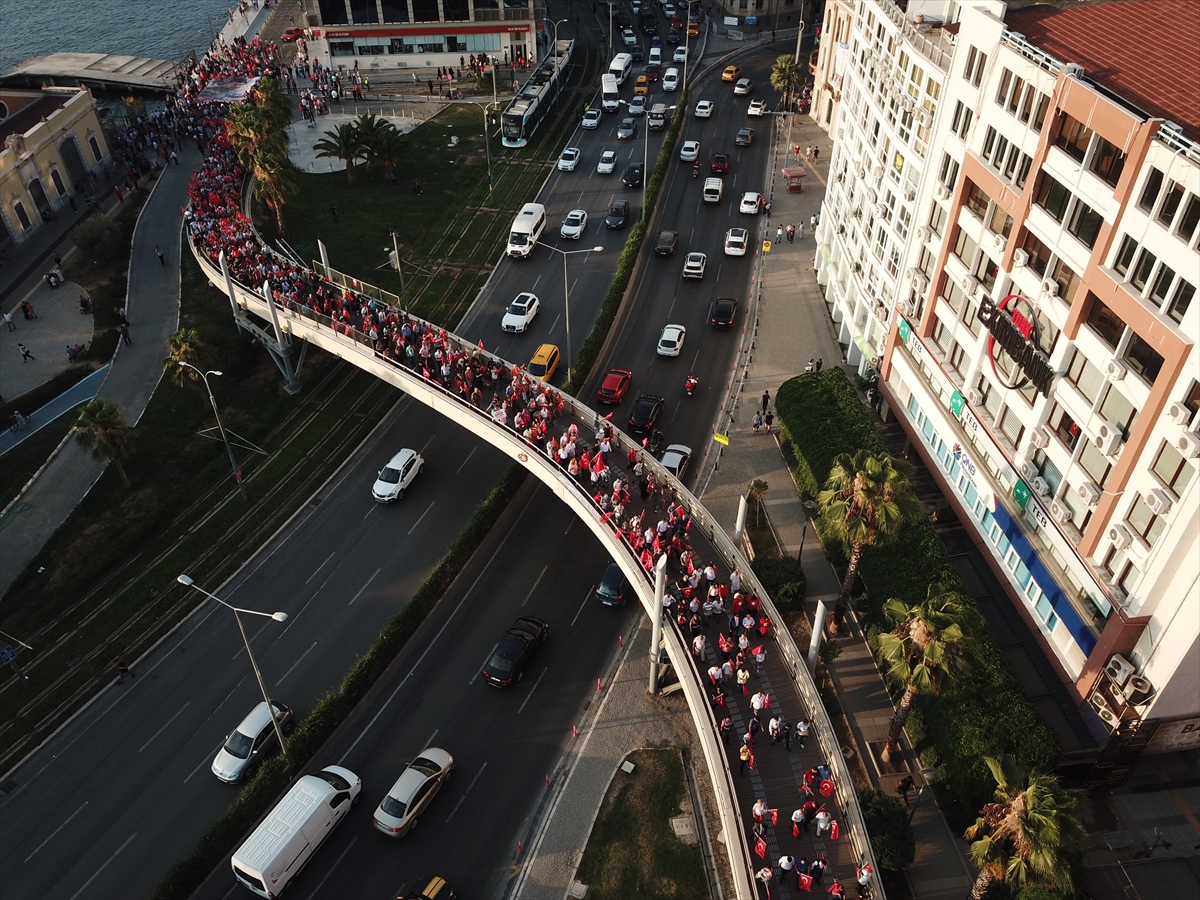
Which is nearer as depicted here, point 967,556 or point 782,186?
point 967,556

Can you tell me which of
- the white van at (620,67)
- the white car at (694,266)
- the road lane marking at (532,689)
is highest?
the white van at (620,67)

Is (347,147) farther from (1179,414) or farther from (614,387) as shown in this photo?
(1179,414)

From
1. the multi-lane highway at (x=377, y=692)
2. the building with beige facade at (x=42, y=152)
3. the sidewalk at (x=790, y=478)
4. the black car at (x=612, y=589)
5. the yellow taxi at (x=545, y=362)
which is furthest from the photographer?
the building with beige facade at (x=42, y=152)

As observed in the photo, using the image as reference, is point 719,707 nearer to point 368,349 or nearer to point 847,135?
point 368,349

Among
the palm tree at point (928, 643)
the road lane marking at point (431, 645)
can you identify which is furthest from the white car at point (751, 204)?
the palm tree at point (928, 643)

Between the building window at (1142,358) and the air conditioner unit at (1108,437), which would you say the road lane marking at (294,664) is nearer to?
the air conditioner unit at (1108,437)

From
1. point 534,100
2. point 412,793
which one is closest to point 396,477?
point 412,793

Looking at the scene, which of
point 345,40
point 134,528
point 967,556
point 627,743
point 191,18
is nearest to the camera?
point 627,743

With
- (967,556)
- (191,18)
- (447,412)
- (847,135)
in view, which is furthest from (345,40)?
(967,556)
